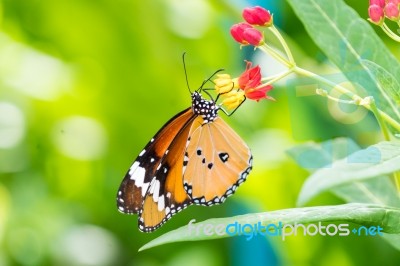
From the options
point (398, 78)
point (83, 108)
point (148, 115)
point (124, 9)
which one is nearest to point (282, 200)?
point (148, 115)

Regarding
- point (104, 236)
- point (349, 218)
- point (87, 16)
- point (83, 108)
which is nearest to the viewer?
point (349, 218)

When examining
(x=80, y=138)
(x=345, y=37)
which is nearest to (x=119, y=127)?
(x=80, y=138)

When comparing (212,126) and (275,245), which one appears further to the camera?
(275,245)

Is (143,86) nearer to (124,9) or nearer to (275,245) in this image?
(124,9)

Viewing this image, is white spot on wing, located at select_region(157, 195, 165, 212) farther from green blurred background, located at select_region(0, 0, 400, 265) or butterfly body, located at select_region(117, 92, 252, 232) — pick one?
green blurred background, located at select_region(0, 0, 400, 265)

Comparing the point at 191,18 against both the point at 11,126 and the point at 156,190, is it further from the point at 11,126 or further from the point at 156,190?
the point at 156,190
